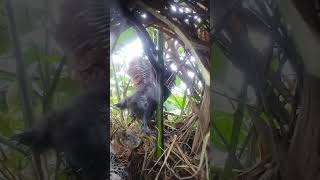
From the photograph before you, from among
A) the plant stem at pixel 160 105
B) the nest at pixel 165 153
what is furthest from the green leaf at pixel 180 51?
the nest at pixel 165 153

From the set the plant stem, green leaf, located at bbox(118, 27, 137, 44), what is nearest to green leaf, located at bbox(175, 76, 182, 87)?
the plant stem

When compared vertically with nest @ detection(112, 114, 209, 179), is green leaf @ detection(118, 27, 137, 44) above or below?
above

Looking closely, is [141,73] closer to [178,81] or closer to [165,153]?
[178,81]

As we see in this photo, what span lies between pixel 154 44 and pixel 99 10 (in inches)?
7.2

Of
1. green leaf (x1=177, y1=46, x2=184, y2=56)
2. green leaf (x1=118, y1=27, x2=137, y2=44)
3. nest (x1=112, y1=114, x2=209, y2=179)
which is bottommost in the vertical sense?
nest (x1=112, y1=114, x2=209, y2=179)

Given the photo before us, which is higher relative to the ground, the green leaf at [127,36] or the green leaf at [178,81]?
the green leaf at [127,36]

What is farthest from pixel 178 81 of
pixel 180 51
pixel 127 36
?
pixel 127 36

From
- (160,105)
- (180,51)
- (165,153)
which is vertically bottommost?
(165,153)

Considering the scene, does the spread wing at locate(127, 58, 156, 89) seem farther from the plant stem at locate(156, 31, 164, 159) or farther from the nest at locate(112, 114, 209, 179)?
the nest at locate(112, 114, 209, 179)

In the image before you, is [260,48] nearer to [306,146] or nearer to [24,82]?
[306,146]

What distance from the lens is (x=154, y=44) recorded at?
3.44ft

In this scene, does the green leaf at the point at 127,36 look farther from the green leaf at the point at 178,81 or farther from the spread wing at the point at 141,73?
the green leaf at the point at 178,81

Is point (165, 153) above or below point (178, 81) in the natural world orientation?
below

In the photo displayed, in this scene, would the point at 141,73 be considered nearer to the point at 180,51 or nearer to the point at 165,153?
the point at 180,51
